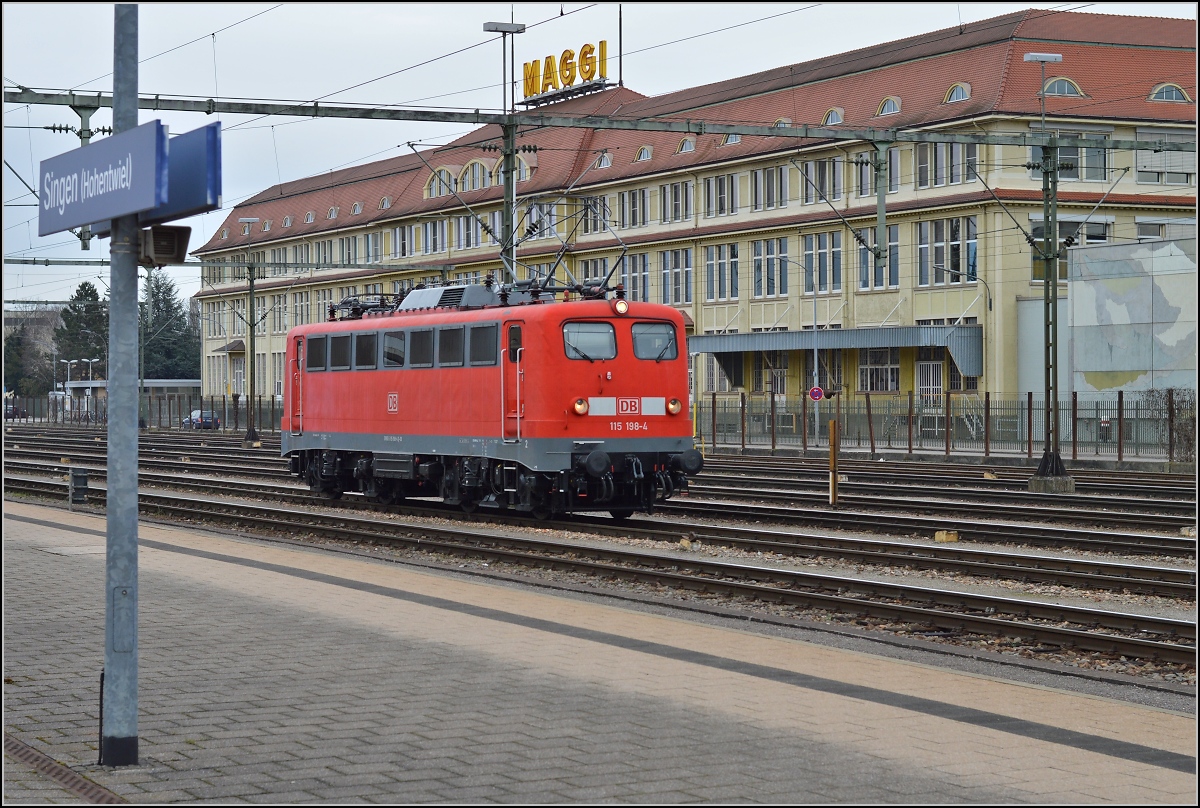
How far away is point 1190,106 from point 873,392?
51.4ft

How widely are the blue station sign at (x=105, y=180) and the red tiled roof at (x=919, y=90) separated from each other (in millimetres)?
38210

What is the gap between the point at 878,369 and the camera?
57625 mm

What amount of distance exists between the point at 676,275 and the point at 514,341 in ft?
155

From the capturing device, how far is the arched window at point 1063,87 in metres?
53.9

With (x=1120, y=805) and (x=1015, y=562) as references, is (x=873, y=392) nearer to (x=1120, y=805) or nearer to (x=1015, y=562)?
(x=1015, y=562)

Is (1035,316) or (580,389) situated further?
(1035,316)

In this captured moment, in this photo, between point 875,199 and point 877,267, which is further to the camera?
point 875,199

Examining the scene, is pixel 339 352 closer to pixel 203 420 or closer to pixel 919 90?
pixel 919 90

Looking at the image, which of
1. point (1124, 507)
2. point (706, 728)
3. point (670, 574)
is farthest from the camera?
point (1124, 507)

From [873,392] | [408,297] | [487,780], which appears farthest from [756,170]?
[487,780]

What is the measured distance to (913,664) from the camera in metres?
10.8

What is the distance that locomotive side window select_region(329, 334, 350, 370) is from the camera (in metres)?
26.9

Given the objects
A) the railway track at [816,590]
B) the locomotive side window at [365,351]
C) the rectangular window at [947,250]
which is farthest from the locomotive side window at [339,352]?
the rectangular window at [947,250]

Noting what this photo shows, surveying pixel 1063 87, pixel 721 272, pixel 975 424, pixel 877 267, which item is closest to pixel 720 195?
pixel 721 272
